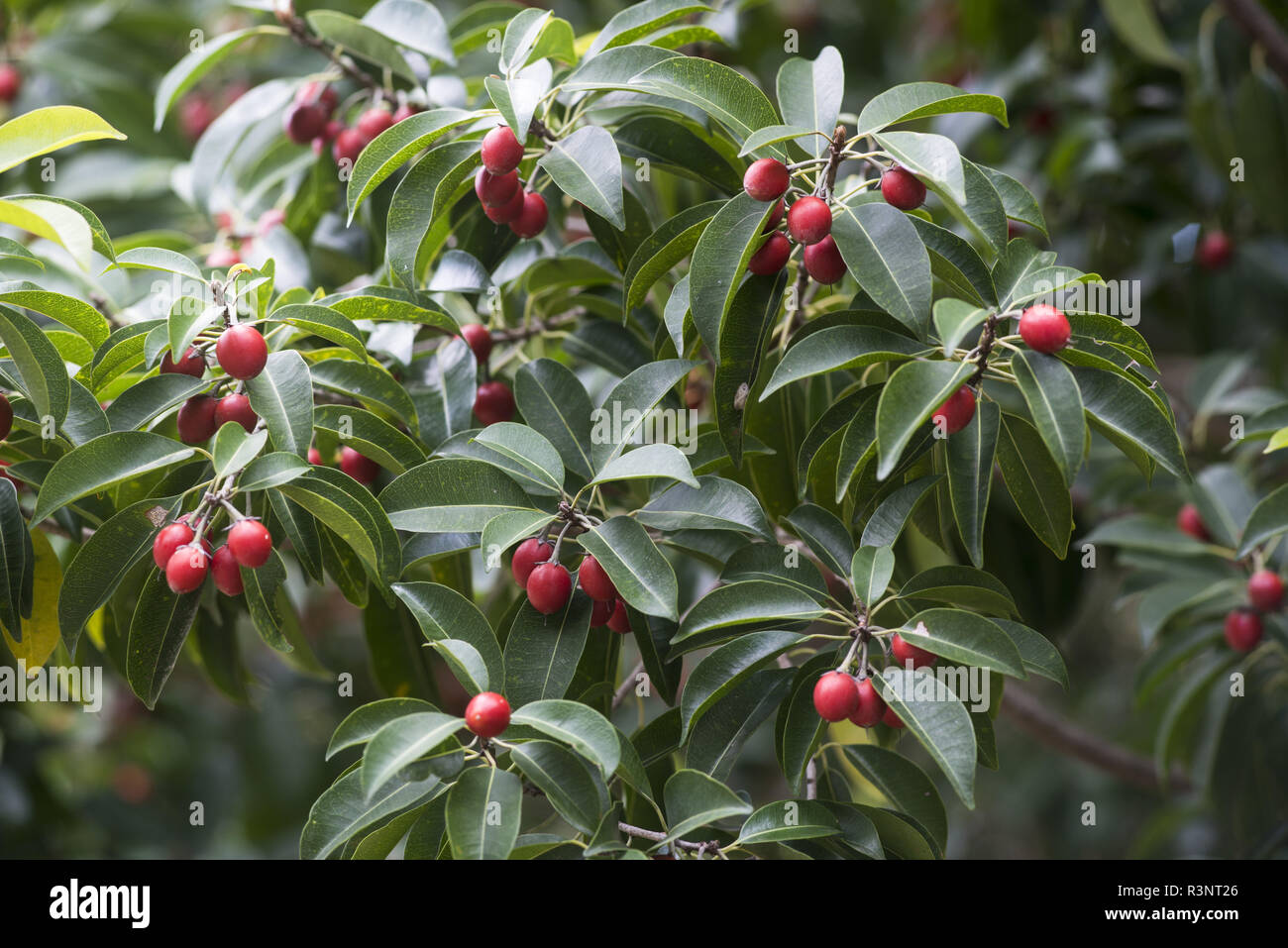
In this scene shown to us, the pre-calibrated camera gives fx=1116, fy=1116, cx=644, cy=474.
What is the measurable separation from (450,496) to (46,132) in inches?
22.0

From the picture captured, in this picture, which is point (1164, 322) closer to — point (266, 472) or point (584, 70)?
point (584, 70)

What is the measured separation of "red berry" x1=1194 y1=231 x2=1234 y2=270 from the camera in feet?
8.68

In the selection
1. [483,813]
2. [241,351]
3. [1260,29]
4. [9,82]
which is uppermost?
[9,82]

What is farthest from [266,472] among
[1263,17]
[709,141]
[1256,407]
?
[1263,17]

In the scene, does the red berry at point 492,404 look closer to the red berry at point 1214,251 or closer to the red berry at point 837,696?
the red berry at point 837,696

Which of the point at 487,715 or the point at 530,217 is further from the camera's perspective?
the point at 530,217

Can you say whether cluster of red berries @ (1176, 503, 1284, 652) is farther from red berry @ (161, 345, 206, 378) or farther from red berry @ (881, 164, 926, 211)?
red berry @ (161, 345, 206, 378)

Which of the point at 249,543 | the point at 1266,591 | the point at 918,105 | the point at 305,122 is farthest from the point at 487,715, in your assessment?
the point at 1266,591

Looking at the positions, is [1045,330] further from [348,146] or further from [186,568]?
[348,146]

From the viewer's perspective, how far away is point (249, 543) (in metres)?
1.15

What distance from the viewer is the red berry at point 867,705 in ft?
3.73

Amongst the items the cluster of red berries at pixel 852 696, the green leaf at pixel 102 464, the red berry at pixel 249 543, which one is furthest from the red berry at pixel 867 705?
the green leaf at pixel 102 464

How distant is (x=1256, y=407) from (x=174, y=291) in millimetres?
1853

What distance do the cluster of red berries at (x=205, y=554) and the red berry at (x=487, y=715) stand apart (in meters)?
0.29
